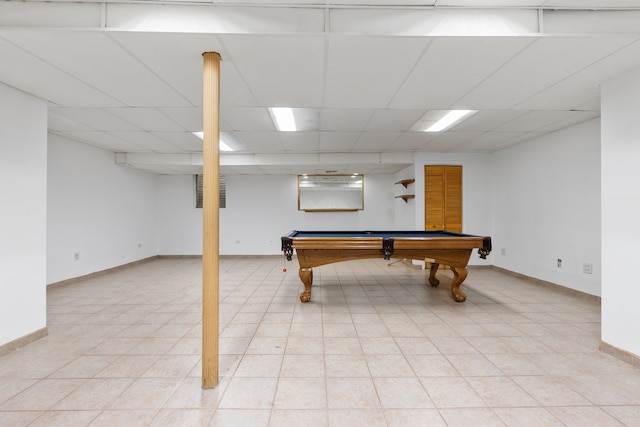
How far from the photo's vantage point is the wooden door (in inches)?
253

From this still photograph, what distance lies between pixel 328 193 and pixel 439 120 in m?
4.58

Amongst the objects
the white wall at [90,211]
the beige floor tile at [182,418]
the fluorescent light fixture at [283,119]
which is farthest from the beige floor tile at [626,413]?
the white wall at [90,211]

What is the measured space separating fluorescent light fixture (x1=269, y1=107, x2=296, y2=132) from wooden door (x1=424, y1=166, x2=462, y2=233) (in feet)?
11.6

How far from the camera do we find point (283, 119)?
421 cm

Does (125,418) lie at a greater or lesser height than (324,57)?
lesser

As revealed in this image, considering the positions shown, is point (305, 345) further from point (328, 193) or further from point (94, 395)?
point (328, 193)

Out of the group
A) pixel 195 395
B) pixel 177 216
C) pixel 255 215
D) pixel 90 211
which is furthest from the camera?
pixel 255 215

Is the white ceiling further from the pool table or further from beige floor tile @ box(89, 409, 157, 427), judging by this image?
beige floor tile @ box(89, 409, 157, 427)

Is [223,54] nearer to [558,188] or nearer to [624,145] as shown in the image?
[624,145]

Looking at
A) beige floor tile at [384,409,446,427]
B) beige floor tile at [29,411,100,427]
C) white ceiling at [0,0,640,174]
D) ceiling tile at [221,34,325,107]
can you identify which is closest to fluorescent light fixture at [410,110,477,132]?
white ceiling at [0,0,640,174]

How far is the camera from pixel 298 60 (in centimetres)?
246

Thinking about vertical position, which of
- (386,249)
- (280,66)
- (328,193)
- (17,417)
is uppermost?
(280,66)

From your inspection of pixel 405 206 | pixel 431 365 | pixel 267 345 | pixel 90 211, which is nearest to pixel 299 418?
pixel 267 345

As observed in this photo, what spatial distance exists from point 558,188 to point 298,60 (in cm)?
490
